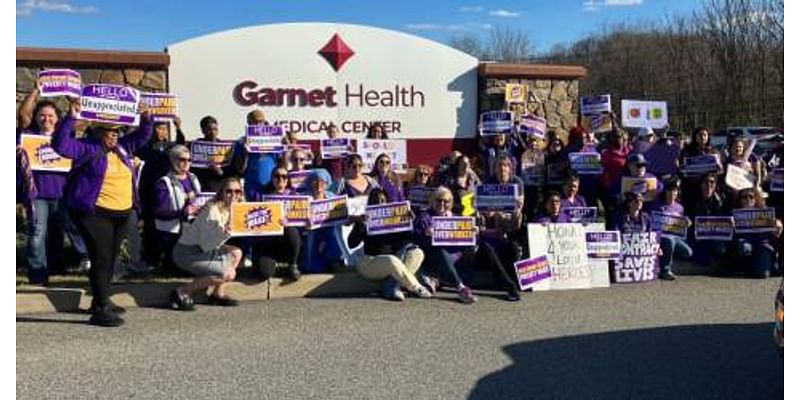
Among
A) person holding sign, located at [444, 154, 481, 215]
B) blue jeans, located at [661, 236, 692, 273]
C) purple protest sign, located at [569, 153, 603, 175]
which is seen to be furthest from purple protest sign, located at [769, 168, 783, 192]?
person holding sign, located at [444, 154, 481, 215]

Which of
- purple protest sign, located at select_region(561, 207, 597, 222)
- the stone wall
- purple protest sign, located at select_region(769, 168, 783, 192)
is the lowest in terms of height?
purple protest sign, located at select_region(561, 207, 597, 222)

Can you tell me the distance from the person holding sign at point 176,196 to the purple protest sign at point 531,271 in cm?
348

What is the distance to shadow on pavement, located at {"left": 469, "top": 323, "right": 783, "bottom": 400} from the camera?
5465 millimetres

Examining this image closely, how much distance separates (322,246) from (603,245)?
3.18 m

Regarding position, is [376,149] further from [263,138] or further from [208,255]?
[208,255]

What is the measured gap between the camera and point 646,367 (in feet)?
19.7

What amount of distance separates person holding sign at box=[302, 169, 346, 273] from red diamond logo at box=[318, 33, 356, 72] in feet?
17.1

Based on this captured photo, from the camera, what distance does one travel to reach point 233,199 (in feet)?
26.9

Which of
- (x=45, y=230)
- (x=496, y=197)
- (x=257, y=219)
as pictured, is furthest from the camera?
(x=496, y=197)

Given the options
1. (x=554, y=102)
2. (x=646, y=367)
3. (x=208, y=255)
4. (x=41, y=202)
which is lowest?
(x=646, y=367)

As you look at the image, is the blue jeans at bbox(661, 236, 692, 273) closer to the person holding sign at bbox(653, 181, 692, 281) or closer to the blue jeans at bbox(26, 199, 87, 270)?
the person holding sign at bbox(653, 181, 692, 281)

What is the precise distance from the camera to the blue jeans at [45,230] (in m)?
7.94

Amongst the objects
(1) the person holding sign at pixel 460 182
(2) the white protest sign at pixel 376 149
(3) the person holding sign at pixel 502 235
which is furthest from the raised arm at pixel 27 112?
(3) the person holding sign at pixel 502 235

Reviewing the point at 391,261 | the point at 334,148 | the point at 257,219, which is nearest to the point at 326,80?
the point at 334,148
